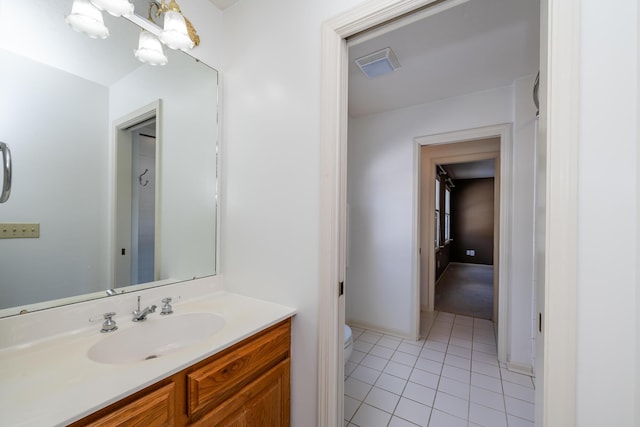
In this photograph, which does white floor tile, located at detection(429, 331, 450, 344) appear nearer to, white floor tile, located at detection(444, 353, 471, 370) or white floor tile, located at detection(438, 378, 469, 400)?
white floor tile, located at detection(444, 353, 471, 370)

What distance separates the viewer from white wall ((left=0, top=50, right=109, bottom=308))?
0.90 m

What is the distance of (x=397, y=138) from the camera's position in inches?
108

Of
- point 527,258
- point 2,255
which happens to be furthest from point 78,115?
point 527,258

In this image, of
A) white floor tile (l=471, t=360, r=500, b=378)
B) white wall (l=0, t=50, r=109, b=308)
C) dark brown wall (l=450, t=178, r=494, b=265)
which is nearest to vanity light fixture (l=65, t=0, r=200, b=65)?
white wall (l=0, t=50, r=109, b=308)

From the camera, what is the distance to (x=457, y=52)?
1.77 metres

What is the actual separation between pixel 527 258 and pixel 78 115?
3077 millimetres

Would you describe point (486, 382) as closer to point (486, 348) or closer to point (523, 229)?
point (486, 348)

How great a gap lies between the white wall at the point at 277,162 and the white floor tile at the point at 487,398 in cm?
139

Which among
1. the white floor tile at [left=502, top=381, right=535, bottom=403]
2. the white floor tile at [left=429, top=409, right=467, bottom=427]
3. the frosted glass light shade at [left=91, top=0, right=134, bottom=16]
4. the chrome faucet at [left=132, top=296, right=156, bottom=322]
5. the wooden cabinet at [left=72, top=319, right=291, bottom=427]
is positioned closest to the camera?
the wooden cabinet at [left=72, top=319, right=291, bottom=427]

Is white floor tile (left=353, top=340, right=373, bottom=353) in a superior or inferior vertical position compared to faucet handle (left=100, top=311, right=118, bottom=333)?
inferior

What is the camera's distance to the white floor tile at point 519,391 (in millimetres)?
1803

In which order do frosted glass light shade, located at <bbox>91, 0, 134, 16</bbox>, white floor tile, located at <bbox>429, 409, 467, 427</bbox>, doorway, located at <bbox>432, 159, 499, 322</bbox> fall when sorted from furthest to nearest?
doorway, located at <bbox>432, 159, 499, 322</bbox> < white floor tile, located at <bbox>429, 409, 467, 427</bbox> < frosted glass light shade, located at <bbox>91, 0, 134, 16</bbox>

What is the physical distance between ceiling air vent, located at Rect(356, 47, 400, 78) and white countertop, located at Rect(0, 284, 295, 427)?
6.08ft

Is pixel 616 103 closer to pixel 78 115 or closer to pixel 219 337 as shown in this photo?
pixel 219 337
